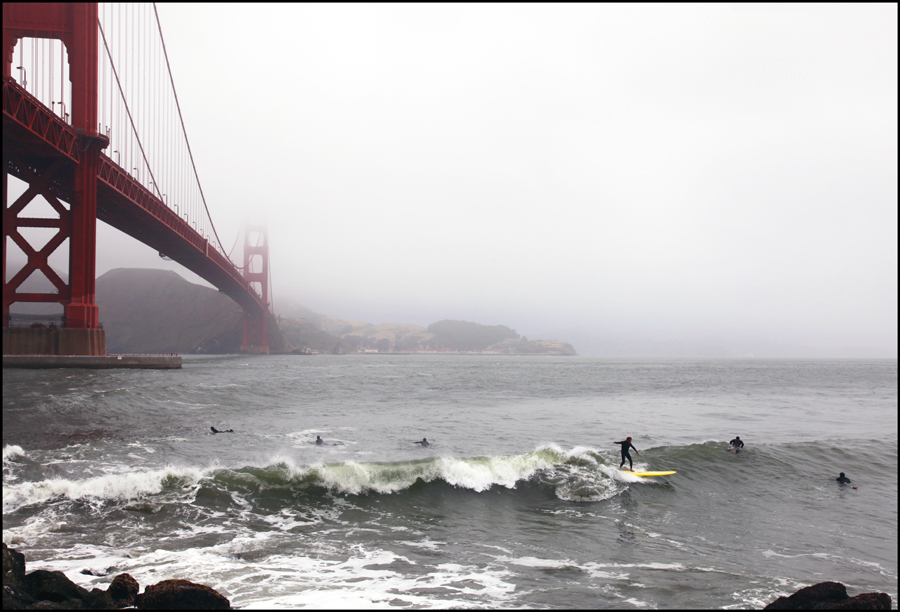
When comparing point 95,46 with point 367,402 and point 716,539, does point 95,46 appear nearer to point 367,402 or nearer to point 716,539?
point 367,402

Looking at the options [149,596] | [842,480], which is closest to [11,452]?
[149,596]

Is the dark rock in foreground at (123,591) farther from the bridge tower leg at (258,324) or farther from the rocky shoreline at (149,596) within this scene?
the bridge tower leg at (258,324)

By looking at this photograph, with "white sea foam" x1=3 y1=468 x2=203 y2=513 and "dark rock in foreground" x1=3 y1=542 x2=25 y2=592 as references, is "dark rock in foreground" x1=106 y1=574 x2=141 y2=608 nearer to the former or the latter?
"dark rock in foreground" x1=3 y1=542 x2=25 y2=592

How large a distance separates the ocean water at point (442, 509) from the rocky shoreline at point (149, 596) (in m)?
0.81

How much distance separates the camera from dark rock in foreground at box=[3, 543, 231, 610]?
6.09 m

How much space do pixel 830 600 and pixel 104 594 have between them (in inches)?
343

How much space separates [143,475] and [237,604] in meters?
6.75

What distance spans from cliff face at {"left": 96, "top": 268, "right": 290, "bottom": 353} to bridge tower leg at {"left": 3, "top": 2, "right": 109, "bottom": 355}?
81889 millimetres

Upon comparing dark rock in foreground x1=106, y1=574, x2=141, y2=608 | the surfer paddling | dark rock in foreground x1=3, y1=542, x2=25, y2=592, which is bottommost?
the surfer paddling

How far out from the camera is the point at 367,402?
31.3 metres

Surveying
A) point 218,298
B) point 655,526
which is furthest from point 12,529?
point 218,298

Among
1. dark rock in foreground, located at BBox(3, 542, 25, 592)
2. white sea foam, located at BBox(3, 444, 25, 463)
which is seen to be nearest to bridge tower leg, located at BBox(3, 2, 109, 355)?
white sea foam, located at BBox(3, 444, 25, 463)

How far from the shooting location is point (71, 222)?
33625 mm

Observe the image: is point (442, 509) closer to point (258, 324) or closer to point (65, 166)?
point (65, 166)
